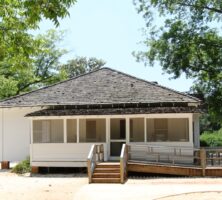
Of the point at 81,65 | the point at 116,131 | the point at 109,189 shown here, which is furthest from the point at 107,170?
the point at 81,65

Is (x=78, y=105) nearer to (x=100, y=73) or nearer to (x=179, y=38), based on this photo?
(x=100, y=73)

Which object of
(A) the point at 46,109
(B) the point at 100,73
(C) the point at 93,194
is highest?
(B) the point at 100,73

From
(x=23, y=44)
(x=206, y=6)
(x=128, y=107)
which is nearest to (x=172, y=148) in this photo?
(x=128, y=107)

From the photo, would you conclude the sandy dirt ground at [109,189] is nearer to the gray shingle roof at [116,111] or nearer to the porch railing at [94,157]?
the porch railing at [94,157]

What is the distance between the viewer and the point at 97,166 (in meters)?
22.1

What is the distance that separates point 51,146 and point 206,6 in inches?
523

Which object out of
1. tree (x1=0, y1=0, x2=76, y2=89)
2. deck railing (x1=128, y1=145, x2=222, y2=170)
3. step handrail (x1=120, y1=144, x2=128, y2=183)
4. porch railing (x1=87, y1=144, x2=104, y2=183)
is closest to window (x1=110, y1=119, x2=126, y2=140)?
porch railing (x1=87, y1=144, x2=104, y2=183)

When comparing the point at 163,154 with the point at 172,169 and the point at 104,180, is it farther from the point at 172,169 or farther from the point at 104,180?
the point at 104,180

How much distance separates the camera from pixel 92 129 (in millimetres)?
26984

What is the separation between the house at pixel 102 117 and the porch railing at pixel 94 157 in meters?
0.63

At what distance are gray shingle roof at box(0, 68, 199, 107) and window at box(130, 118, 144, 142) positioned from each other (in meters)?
1.30

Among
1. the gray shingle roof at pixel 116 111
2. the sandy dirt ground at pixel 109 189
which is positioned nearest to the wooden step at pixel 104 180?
the sandy dirt ground at pixel 109 189

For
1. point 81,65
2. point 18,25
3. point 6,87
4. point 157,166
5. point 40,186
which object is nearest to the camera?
point 18,25

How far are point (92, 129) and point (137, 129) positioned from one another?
257 centimetres
